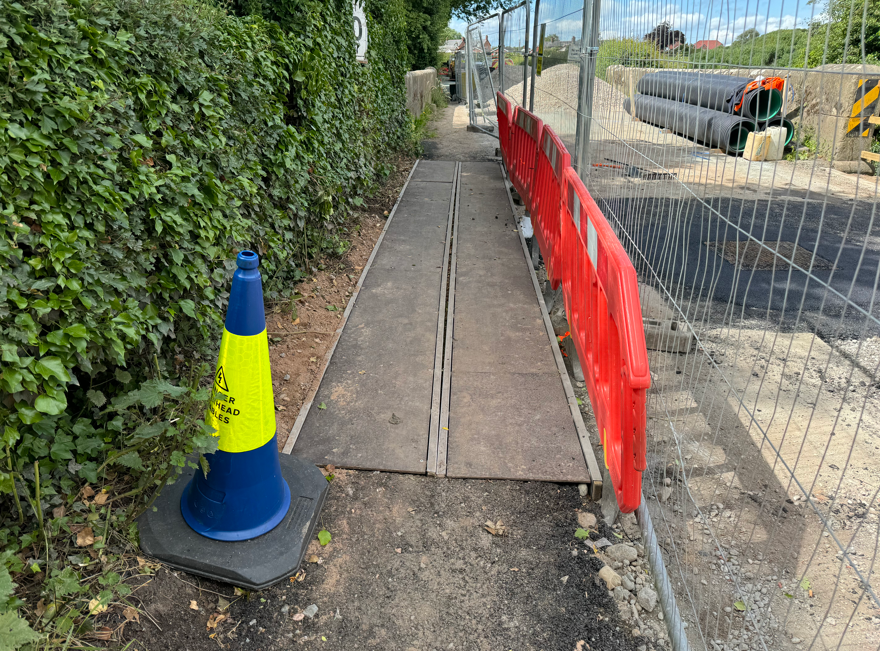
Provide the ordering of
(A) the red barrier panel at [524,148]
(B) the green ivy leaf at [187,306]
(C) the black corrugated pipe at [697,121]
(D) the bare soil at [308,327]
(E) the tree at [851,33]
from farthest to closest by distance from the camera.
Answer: (A) the red barrier panel at [524,148] → (D) the bare soil at [308,327] → (B) the green ivy leaf at [187,306] → (C) the black corrugated pipe at [697,121] → (E) the tree at [851,33]

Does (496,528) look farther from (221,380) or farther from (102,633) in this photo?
(102,633)

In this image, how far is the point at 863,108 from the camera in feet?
4.32

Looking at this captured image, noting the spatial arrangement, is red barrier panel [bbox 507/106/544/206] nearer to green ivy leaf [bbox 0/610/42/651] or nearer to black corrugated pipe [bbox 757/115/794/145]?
black corrugated pipe [bbox 757/115/794/145]

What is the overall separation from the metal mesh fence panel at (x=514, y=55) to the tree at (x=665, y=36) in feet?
22.2

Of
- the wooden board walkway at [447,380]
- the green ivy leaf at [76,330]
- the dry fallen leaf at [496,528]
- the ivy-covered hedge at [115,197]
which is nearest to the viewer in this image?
the ivy-covered hedge at [115,197]

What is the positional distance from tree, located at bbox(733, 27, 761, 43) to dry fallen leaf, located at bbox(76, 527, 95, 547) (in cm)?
311

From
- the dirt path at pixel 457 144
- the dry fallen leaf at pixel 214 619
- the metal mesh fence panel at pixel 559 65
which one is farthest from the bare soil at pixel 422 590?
the dirt path at pixel 457 144

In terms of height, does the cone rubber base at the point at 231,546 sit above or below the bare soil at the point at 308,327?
below

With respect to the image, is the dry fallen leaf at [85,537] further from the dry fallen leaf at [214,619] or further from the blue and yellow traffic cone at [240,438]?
the dry fallen leaf at [214,619]

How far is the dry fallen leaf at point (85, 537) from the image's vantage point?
2.46 meters

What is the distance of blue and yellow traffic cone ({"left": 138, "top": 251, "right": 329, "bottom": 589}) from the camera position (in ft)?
8.34

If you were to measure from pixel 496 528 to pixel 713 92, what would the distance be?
6.96ft

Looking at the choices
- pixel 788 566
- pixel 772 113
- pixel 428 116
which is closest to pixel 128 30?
pixel 772 113

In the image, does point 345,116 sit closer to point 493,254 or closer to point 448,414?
point 493,254
